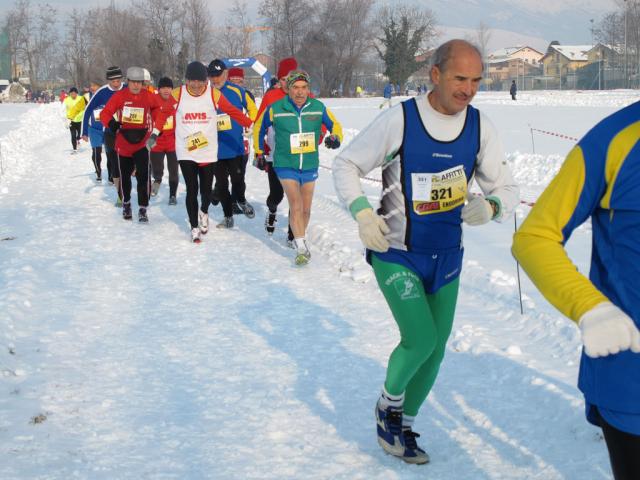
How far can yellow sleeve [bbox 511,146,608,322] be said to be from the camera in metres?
1.90

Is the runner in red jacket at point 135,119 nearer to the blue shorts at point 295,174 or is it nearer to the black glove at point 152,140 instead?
the black glove at point 152,140

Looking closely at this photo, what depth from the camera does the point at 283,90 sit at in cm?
957

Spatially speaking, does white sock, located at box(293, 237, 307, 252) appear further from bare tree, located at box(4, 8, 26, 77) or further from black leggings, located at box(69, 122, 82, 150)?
bare tree, located at box(4, 8, 26, 77)

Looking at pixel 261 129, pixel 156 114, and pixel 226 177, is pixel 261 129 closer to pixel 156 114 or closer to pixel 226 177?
pixel 226 177

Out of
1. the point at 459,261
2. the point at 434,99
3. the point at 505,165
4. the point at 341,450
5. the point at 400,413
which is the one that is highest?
the point at 434,99

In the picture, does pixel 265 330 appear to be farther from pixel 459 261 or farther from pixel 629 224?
pixel 629 224

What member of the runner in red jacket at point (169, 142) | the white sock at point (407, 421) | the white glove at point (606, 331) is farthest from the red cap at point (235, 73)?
the white glove at point (606, 331)

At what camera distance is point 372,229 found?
3.46 meters

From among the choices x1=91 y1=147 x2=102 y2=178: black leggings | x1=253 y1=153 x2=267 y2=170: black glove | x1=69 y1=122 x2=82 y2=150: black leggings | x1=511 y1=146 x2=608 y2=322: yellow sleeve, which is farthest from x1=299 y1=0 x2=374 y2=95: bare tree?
x1=511 y1=146 x2=608 y2=322: yellow sleeve

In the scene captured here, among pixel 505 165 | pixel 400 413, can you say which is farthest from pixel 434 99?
pixel 400 413

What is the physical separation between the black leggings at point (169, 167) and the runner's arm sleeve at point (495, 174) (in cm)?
868

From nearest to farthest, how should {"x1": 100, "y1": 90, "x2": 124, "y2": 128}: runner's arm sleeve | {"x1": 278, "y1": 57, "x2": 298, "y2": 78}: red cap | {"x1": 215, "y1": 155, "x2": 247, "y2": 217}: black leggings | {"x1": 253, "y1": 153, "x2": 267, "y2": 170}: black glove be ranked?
{"x1": 253, "y1": 153, "x2": 267, "y2": 170}: black glove
{"x1": 278, "y1": 57, "x2": 298, "y2": 78}: red cap
{"x1": 215, "y1": 155, "x2": 247, "y2": 217}: black leggings
{"x1": 100, "y1": 90, "x2": 124, "y2": 128}: runner's arm sleeve

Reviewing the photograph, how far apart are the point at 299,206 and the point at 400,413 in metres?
4.68

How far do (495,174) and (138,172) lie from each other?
7684 millimetres
